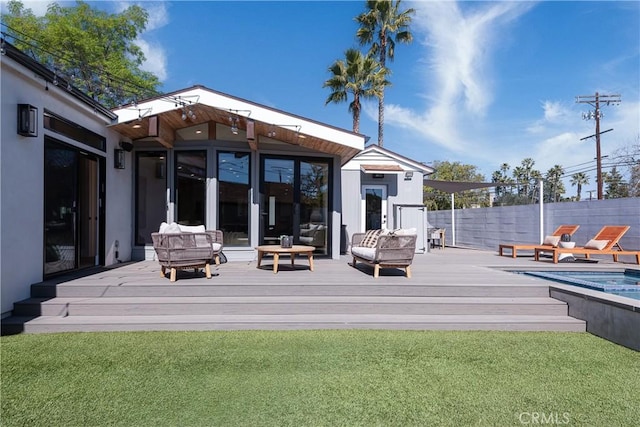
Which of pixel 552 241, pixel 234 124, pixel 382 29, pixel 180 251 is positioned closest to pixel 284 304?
pixel 180 251

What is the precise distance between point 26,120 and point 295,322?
163 inches

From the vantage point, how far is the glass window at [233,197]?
7750 millimetres

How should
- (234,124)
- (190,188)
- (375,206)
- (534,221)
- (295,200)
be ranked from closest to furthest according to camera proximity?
(234,124), (190,188), (295,200), (375,206), (534,221)

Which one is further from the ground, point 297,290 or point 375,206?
point 375,206

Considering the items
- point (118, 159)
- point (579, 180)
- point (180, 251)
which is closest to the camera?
point (180, 251)

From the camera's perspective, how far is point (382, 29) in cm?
1894

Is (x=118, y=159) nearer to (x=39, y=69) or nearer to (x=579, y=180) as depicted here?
(x=39, y=69)

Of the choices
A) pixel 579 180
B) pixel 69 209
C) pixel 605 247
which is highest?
pixel 579 180

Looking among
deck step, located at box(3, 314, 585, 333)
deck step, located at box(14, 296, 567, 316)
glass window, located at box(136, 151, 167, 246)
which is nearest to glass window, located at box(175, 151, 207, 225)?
glass window, located at box(136, 151, 167, 246)

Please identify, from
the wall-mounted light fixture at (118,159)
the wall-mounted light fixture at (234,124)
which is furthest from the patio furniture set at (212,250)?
the wall-mounted light fixture at (234,124)

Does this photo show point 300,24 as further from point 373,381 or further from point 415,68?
point 373,381

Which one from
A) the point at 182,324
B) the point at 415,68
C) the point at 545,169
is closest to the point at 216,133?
the point at 182,324

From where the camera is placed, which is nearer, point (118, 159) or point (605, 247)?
point (118, 159)

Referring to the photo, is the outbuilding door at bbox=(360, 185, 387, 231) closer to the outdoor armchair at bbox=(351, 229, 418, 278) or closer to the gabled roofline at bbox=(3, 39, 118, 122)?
the outdoor armchair at bbox=(351, 229, 418, 278)
